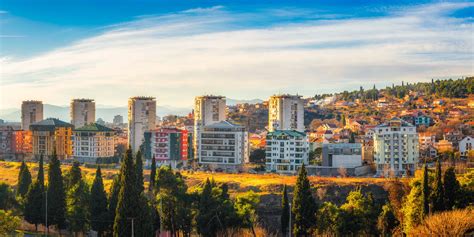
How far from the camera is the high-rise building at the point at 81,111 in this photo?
87.4m

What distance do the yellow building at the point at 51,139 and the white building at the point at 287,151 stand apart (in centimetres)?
2710

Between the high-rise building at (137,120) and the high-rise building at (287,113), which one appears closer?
the high-rise building at (137,120)

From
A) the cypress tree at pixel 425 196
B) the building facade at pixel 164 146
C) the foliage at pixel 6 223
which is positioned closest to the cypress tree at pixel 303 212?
the cypress tree at pixel 425 196

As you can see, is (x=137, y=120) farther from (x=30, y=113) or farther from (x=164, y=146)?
(x=30, y=113)

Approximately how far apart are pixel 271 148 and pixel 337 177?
8468mm

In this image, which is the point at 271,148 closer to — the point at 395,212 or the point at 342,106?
the point at 395,212

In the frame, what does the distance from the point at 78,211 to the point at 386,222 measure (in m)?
16.7

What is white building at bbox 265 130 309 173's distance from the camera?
61594mm

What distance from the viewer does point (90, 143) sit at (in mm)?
74125

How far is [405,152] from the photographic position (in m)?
59.3

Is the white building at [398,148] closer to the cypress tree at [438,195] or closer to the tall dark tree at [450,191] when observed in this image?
the tall dark tree at [450,191]

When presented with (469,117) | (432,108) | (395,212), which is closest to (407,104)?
(432,108)

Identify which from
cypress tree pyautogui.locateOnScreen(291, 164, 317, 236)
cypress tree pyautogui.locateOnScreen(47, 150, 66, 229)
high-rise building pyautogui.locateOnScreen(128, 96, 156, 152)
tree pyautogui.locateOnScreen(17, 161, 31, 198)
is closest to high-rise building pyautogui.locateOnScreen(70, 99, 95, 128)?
high-rise building pyautogui.locateOnScreen(128, 96, 156, 152)

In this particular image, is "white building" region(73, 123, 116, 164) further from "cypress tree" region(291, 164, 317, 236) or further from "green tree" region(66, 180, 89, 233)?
"cypress tree" region(291, 164, 317, 236)
